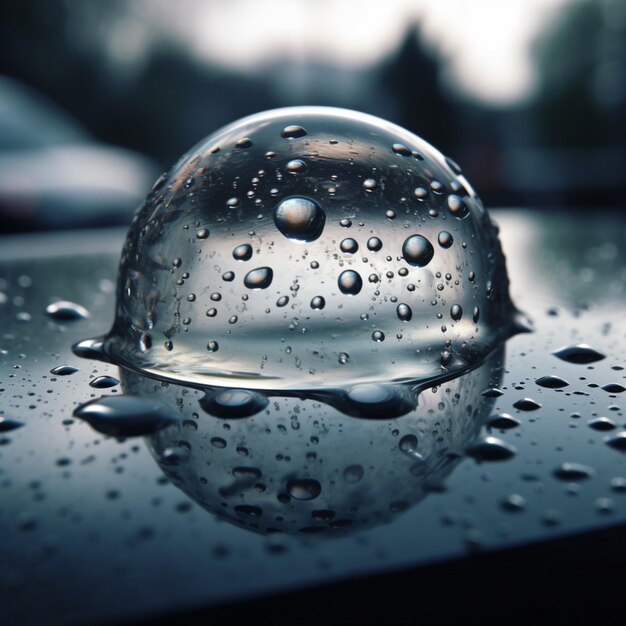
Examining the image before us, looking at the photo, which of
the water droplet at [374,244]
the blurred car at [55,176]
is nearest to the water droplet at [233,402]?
the water droplet at [374,244]

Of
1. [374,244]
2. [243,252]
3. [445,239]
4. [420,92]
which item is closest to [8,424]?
[243,252]

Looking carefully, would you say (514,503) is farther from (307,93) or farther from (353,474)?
(307,93)

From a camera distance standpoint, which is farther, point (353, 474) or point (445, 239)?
point (445, 239)

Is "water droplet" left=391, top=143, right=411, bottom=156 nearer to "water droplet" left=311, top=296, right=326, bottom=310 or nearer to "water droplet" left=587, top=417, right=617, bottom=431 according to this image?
"water droplet" left=311, top=296, right=326, bottom=310

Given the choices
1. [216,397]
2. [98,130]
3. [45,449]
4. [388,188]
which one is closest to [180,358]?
[216,397]

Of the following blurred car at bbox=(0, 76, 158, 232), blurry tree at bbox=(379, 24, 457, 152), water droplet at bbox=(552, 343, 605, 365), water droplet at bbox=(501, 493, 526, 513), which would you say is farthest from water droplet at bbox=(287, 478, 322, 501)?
blurry tree at bbox=(379, 24, 457, 152)

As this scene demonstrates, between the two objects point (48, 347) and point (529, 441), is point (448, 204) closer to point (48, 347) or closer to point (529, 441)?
point (529, 441)

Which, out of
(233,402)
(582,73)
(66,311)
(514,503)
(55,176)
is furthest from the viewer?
(582,73)
